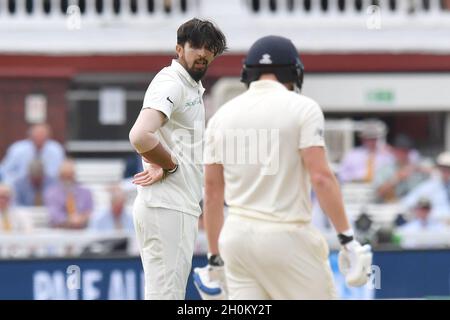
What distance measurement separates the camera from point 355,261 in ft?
25.7

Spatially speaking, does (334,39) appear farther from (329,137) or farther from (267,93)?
(267,93)

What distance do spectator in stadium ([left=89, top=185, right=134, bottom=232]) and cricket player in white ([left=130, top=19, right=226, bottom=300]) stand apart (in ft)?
23.8

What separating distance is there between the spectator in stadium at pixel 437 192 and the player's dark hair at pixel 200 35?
340 inches

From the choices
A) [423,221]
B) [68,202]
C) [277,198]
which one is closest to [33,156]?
[68,202]

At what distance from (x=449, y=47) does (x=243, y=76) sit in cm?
1274

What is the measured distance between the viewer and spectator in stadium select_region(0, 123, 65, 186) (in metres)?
16.9

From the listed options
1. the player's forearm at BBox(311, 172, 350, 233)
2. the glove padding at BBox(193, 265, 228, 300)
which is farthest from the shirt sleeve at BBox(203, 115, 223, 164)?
the glove padding at BBox(193, 265, 228, 300)

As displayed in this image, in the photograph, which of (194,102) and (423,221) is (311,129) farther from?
(423,221)

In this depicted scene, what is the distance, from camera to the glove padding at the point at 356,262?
781cm

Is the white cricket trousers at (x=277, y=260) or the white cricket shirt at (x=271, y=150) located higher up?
the white cricket shirt at (x=271, y=150)

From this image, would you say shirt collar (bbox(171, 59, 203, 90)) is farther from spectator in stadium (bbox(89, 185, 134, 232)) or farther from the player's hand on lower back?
spectator in stadium (bbox(89, 185, 134, 232))

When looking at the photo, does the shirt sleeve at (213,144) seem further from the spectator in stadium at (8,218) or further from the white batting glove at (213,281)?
the spectator in stadium at (8,218)


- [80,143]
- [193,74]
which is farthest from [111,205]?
[193,74]

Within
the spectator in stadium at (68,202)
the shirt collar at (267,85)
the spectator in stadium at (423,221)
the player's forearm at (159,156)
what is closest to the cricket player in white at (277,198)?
the shirt collar at (267,85)
